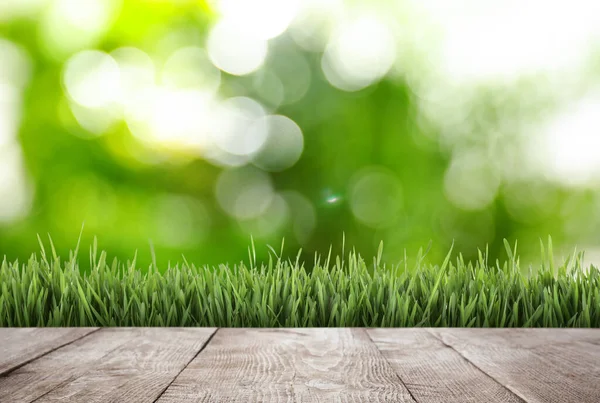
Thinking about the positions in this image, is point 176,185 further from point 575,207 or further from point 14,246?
point 575,207

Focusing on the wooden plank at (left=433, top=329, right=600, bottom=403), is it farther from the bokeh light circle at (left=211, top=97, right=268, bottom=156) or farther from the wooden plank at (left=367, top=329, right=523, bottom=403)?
the bokeh light circle at (left=211, top=97, right=268, bottom=156)

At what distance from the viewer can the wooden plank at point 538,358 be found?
0.93 m

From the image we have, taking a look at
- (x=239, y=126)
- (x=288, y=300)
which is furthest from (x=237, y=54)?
(x=288, y=300)

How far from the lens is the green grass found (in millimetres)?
1679

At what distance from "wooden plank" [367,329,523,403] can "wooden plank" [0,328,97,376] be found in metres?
0.70

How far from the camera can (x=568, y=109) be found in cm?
435

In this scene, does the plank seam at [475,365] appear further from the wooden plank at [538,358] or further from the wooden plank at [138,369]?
the wooden plank at [138,369]

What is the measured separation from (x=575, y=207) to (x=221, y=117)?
269cm

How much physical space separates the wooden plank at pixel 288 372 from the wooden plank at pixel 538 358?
0.64 ft

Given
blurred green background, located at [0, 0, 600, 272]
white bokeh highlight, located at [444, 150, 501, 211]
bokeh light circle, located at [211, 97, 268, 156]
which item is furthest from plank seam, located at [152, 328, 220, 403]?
white bokeh highlight, located at [444, 150, 501, 211]

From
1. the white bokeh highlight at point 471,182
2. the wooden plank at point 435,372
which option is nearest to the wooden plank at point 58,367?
the wooden plank at point 435,372

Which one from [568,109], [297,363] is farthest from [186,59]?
[297,363]

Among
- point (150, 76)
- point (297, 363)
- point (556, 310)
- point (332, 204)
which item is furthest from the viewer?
point (150, 76)

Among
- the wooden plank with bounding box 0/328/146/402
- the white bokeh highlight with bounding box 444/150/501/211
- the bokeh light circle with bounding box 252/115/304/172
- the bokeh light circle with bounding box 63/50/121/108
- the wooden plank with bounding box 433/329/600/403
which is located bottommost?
the wooden plank with bounding box 433/329/600/403
